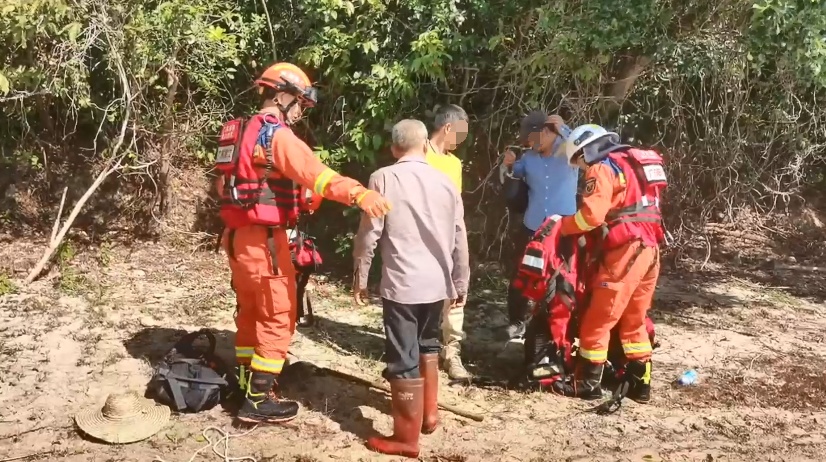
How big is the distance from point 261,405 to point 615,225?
231 cm

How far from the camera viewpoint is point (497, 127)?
686 centimetres

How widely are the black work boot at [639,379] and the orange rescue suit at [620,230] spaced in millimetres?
316

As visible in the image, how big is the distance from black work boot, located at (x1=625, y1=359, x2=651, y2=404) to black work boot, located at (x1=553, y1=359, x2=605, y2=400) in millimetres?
194

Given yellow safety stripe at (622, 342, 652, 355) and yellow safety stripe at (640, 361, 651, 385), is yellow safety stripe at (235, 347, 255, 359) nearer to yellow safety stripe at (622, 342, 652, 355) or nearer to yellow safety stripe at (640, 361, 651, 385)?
yellow safety stripe at (622, 342, 652, 355)

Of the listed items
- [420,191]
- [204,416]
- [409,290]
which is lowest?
[204,416]

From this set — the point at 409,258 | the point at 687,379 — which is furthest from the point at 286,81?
the point at 687,379

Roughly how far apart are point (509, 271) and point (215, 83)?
135 inches

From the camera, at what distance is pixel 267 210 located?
13.1 feet

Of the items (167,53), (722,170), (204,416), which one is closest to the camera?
(204,416)

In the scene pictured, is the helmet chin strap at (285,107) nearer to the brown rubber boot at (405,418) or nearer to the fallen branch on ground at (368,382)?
the brown rubber boot at (405,418)

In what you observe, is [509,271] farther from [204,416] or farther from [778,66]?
[204,416]

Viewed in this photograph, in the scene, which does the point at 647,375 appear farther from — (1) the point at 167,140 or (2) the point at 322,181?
(1) the point at 167,140

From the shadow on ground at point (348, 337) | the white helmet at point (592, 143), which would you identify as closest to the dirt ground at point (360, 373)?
the shadow on ground at point (348, 337)

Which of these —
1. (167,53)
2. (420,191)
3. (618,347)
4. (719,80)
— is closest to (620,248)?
(618,347)
